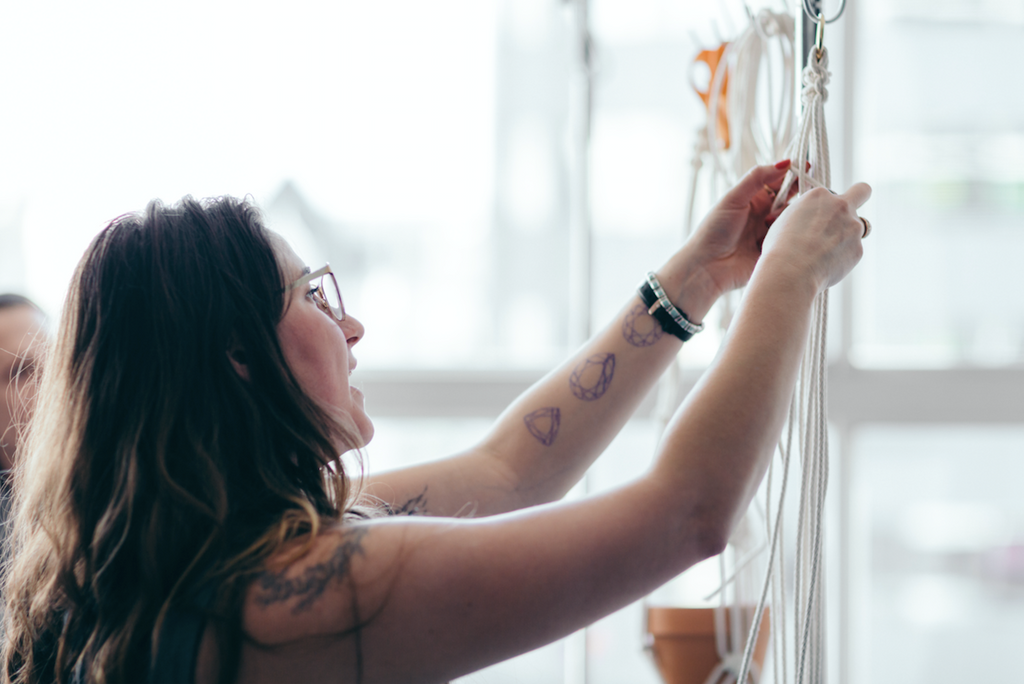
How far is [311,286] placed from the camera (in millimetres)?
877

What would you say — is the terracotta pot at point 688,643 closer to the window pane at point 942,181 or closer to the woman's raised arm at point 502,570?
the window pane at point 942,181

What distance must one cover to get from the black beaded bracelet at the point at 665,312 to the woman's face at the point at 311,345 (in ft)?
1.28

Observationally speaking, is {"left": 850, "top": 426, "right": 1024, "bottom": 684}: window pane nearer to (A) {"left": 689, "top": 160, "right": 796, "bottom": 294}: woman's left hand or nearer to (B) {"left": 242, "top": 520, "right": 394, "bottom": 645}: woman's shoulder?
(A) {"left": 689, "top": 160, "right": 796, "bottom": 294}: woman's left hand

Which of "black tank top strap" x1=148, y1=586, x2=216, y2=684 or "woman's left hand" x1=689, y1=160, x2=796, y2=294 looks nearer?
"black tank top strap" x1=148, y1=586, x2=216, y2=684

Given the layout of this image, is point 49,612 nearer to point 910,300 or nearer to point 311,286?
point 311,286

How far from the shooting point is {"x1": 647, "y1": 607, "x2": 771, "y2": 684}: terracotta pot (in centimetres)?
140

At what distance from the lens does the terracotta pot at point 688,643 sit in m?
1.40

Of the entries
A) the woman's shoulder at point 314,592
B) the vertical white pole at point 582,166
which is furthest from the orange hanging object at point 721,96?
the woman's shoulder at point 314,592

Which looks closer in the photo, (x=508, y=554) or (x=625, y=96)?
(x=508, y=554)

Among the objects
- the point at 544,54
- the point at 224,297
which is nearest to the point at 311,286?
the point at 224,297

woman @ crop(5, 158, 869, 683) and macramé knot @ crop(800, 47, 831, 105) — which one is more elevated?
macramé knot @ crop(800, 47, 831, 105)

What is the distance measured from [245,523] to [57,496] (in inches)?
7.6

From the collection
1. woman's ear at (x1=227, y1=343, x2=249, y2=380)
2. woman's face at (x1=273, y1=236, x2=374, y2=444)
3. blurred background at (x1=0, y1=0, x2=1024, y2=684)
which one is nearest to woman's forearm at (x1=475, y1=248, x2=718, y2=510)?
woman's face at (x1=273, y1=236, x2=374, y2=444)

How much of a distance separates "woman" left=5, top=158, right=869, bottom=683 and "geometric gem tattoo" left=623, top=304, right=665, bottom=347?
0.26 meters
